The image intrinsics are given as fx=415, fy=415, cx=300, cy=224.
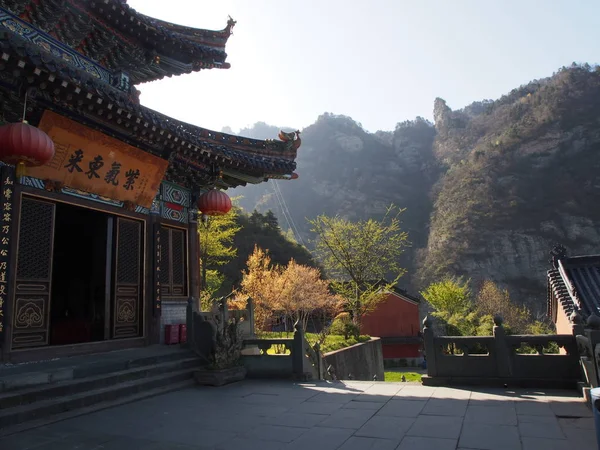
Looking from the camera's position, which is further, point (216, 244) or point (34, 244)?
point (216, 244)

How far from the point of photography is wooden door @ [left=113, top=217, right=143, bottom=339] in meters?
7.77

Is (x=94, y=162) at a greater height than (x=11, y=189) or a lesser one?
greater

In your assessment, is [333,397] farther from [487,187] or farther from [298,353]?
[487,187]

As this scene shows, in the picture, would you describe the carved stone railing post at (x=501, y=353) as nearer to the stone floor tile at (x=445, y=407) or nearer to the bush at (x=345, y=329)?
the stone floor tile at (x=445, y=407)

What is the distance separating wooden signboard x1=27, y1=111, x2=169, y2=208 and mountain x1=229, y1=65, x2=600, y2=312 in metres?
45.7

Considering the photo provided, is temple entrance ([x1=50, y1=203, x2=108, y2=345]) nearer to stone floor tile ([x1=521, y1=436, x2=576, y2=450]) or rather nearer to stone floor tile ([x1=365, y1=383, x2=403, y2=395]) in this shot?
stone floor tile ([x1=365, y1=383, x2=403, y2=395])

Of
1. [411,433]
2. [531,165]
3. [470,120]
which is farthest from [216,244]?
[470,120]

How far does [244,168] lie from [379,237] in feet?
38.9

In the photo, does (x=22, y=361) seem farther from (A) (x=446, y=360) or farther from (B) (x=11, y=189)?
(A) (x=446, y=360)

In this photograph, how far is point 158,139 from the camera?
736 centimetres

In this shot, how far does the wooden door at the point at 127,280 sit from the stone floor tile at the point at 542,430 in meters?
6.61

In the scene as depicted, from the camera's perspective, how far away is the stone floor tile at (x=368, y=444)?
3611 mm

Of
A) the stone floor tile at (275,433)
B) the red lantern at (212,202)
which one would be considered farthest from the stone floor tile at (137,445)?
the red lantern at (212,202)

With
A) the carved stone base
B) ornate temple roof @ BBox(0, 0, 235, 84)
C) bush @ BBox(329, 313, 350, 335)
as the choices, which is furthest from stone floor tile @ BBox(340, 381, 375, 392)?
bush @ BBox(329, 313, 350, 335)
